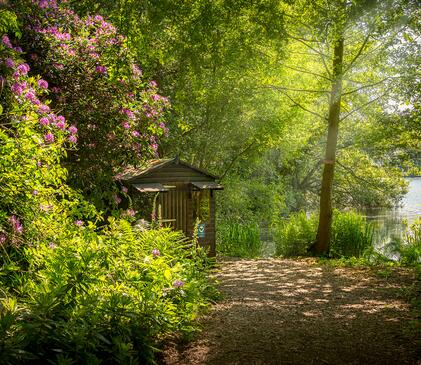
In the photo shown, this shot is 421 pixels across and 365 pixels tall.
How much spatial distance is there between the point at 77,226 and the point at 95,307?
240 centimetres

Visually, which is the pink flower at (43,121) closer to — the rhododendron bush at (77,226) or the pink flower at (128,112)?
the rhododendron bush at (77,226)

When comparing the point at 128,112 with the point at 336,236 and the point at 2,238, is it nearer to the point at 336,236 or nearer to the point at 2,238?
the point at 2,238

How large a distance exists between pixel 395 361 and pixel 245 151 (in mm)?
14052

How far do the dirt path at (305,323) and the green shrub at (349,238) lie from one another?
139 inches

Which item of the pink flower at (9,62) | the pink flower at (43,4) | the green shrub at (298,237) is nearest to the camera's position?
the pink flower at (9,62)

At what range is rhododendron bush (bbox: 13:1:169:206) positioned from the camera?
824 centimetres

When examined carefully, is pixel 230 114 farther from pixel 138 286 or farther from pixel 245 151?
pixel 138 286

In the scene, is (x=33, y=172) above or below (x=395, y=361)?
above

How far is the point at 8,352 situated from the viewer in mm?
3334

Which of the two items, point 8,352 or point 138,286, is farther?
point 138,286

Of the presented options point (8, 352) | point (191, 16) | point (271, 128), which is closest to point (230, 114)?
point (271, 128)

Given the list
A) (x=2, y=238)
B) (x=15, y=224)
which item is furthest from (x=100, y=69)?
(x=2, y=238)

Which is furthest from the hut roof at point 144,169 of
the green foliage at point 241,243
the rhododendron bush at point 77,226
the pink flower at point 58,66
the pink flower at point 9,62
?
the green foliage at point 241,243

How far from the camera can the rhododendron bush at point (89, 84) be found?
8.24 m
